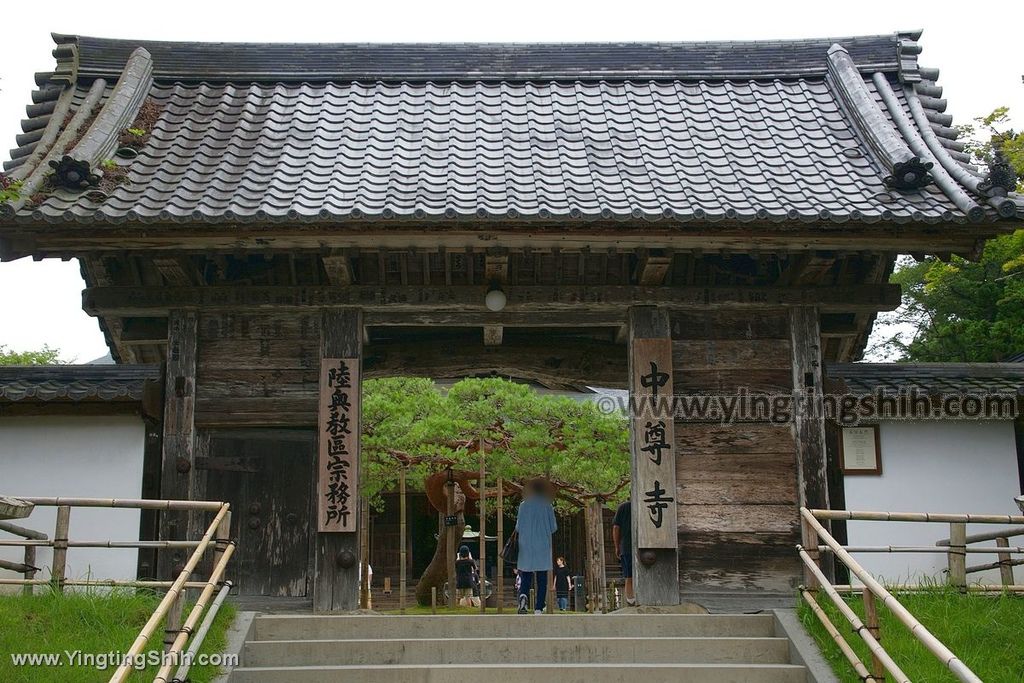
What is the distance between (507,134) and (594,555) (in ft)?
35.1

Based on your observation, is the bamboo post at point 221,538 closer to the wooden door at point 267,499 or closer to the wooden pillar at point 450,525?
the wooden door at point 267,499

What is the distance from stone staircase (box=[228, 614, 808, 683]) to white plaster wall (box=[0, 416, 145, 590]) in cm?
194

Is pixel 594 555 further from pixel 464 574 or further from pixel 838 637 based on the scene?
pixel 838 637

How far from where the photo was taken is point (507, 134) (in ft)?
36.3

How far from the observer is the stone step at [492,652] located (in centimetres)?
757

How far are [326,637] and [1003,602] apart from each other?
16.6ft

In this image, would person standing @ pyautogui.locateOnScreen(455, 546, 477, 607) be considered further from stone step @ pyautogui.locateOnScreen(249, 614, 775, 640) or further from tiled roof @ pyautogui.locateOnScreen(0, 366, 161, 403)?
stone step @ pyautogui.locateOnScreen(249, 614, 775, 640)

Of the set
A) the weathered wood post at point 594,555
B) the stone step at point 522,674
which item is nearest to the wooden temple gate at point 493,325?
the stone step at point 522,674

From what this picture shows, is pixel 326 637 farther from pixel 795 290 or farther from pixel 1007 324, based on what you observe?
pixel 1007 324

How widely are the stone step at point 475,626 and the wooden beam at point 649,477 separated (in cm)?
106

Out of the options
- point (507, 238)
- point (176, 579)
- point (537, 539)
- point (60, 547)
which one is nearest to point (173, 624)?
point (176, 579)

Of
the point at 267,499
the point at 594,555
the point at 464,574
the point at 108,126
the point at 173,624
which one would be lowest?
the point at 464,574

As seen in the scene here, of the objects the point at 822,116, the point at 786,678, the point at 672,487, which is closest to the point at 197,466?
the point at 672,487

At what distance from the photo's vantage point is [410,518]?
25.4 metres
